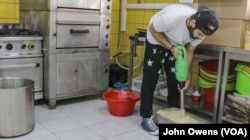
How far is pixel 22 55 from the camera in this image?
245cm

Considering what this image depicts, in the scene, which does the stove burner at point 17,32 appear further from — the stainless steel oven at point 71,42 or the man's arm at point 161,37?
the man's arm at point 161,37

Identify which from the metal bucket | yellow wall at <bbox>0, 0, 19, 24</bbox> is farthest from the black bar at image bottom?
yellow wall at <bbox>0, 0, 19, 24</bbox>

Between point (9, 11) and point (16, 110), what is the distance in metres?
1.24

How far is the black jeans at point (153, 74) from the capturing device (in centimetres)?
215

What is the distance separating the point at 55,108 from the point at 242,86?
5.37 feet

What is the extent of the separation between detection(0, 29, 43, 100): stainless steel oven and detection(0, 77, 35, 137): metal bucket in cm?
48

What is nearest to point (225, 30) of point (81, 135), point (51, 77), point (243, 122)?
point (243, 122)

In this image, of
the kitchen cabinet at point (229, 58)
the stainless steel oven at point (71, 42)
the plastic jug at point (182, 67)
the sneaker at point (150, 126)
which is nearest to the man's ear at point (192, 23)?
the plastic jug at point (182, 67)

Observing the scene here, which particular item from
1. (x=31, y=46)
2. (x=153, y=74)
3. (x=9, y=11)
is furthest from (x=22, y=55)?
(x=153, y=74)

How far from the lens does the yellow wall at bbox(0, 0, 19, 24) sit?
2.72 m

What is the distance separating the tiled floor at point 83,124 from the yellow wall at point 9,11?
0.88m

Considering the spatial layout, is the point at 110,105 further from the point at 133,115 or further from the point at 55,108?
the point at 55,108

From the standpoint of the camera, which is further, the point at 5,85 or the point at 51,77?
the point at 51,77

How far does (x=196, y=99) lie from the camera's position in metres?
2.56
